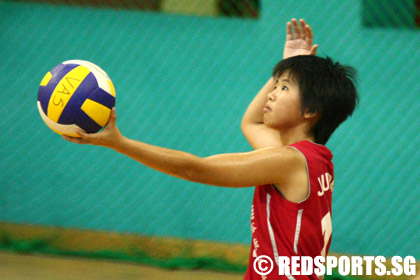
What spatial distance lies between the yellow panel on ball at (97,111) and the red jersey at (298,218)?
0.72 meters

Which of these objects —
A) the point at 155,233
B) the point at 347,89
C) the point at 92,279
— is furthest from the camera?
the point at 155,233

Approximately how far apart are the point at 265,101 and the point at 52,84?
1.07 metres

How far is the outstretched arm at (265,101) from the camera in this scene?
9.41 feet

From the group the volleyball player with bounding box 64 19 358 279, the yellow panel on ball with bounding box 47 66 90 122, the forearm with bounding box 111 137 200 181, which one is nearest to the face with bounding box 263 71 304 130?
the volleyball player with bounding box 64 19 358 279

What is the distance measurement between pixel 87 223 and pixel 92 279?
0.67m

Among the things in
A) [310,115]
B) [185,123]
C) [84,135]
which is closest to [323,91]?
[310,115]

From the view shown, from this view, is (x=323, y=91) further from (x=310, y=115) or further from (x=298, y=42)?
(x=298, y=42)

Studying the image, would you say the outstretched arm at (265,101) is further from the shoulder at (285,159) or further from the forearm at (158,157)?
the forearm at (158,157)

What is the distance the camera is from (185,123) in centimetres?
480

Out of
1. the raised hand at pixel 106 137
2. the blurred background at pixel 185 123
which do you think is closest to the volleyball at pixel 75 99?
the raised hand at pixel 106 137

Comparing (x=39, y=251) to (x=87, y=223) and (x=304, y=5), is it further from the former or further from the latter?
(x=304, y=5)

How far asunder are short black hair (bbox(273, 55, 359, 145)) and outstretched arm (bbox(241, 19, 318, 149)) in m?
0.32

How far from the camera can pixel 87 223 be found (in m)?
4.93

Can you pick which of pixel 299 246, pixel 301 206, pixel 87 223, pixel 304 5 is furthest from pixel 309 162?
pixel 87 223
